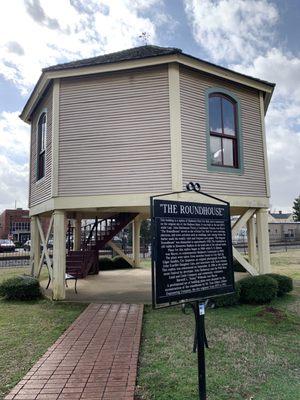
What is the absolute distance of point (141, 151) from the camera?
8992 mm

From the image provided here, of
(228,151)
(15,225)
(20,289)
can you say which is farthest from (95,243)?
(15,225)

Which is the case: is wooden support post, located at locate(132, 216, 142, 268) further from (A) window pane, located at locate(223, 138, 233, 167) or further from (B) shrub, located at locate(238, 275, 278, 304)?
(B) shrub, located at locate(238, 275, 278, 304)

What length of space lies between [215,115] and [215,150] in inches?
40.7

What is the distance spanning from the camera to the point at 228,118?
33.2ft

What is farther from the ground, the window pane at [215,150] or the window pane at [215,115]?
the window pane at [215,115]

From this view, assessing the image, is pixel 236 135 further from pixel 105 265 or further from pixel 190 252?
pixel 105 265

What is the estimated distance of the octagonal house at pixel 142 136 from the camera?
8.90m

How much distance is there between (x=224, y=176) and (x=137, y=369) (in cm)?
626

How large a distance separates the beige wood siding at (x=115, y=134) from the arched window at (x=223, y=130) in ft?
5.10

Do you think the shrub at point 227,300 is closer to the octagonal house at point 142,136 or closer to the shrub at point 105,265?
the octagonal house at point 142,136

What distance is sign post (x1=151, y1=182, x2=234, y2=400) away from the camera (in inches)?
143

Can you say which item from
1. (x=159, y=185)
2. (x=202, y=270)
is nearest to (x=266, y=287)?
(x=159, y=185)

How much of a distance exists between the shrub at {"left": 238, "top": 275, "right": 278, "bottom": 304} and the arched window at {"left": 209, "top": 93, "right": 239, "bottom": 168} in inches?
130

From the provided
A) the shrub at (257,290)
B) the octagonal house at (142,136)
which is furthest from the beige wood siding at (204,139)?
the shrub at (257,290)
